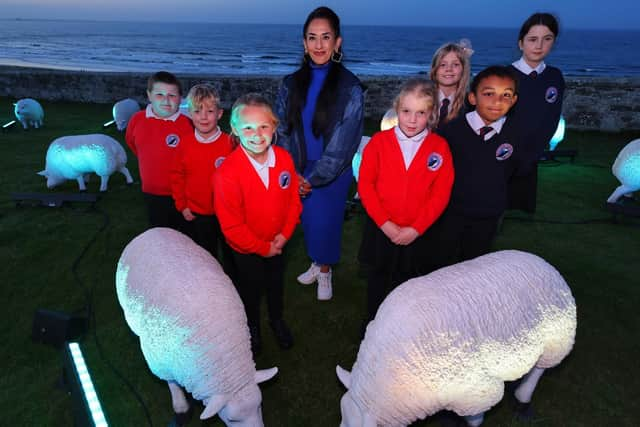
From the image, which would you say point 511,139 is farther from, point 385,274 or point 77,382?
point 77,382

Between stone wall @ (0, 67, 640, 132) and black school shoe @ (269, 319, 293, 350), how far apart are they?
817 cm

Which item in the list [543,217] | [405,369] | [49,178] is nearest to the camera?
[405,369]

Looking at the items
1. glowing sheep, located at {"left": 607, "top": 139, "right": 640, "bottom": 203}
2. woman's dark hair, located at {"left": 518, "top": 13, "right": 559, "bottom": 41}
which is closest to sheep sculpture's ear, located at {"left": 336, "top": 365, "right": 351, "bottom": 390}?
woman's dark hair, located at {"left": 518, "top": 13, "right": 559, "bottom": 41}

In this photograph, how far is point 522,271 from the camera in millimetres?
1997

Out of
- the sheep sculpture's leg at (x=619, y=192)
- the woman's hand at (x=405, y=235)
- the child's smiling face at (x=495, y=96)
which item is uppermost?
the child's smiling face at (x=495, y=96)

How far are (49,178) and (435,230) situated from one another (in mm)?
5168

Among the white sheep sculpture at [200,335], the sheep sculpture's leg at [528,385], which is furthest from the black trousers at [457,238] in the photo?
the white sheep sculpture at [200,335]

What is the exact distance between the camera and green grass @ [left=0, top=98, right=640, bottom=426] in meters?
2.34

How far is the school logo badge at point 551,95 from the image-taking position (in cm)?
285

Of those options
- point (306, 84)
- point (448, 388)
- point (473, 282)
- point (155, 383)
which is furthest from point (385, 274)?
point (155, 383)

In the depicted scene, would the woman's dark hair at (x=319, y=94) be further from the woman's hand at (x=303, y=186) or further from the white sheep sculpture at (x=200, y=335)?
the white sheep sculpture at (x=200, y=335)

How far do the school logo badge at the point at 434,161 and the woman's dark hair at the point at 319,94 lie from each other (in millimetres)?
829

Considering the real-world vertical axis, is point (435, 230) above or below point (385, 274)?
above

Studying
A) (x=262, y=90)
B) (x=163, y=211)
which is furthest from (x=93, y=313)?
(x=262, y=90)
